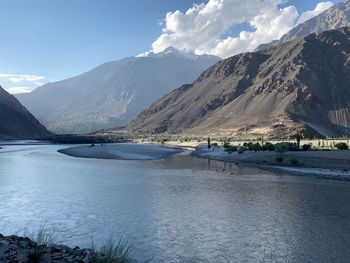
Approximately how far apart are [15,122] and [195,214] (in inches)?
6236

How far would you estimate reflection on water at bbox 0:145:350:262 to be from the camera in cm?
1761

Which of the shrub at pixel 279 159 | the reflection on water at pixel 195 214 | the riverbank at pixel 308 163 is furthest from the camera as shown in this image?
the shrub at pixel 279 159

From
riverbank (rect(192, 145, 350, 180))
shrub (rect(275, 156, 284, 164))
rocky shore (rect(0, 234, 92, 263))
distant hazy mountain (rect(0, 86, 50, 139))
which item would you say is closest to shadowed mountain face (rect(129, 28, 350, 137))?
distant hazy mountain (rect(0, 86, 50, 139))

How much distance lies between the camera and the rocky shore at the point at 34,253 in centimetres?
1242

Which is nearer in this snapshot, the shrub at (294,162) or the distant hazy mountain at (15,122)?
→ the shrub at (294,162)

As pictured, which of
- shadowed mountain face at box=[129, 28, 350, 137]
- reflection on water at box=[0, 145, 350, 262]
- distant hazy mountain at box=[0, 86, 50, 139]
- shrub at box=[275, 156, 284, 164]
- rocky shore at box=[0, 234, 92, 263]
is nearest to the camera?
rocky shore at box=[0, 234, 92, 263]

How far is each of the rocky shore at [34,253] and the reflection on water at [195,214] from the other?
297 centimetres

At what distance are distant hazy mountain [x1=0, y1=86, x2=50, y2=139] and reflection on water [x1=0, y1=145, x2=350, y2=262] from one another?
126152 millimetres

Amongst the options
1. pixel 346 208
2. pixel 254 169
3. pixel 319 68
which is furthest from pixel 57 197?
pixel 319 68

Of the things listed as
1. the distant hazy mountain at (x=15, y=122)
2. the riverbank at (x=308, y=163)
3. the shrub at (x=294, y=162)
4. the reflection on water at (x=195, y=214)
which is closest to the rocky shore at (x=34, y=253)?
the reflection on water at (x=195, y=214)

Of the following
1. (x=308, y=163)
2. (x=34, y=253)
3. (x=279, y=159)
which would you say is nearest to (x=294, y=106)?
(x=279, y=159)

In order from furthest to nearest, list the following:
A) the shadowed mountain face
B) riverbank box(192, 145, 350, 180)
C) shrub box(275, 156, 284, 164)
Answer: the shadowed mountain face, shrub box(275, 156, 284, 164), riverbank box(192, 145, 350, 180)

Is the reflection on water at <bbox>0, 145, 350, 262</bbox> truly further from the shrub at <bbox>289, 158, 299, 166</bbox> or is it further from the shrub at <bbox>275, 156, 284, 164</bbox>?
the shrub at <bbox>275, 156, 284, 164</bbox>

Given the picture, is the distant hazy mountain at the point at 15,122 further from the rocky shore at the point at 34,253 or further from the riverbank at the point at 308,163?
the rocky shore at the point at 34,253
